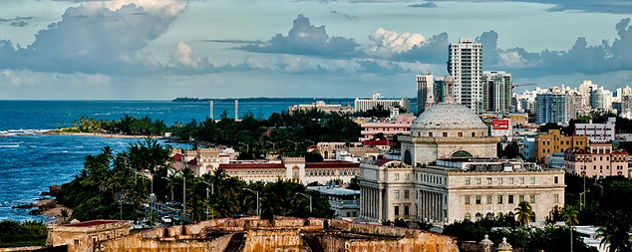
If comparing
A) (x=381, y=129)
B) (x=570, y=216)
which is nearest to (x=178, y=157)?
(x=381, y=129)

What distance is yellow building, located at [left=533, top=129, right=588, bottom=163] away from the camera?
148 meters

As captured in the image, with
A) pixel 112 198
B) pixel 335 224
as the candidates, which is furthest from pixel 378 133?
pixel 335 224

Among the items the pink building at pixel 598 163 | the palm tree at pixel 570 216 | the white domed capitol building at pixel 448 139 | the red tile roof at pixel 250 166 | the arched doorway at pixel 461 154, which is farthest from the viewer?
the pink building at pixel 598 163

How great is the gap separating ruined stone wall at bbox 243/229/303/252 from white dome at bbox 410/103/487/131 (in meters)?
56.4

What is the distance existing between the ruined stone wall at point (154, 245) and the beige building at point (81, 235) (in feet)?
4.40

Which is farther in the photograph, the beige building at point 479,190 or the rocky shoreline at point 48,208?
the rocky shoreline at point 48,208

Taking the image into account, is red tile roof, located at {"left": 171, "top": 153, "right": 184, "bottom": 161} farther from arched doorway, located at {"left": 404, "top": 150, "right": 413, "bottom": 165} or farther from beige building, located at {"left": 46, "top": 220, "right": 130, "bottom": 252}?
beige building, located at {"left": 46, "top": 220, "right": 130, "bottom": 252}

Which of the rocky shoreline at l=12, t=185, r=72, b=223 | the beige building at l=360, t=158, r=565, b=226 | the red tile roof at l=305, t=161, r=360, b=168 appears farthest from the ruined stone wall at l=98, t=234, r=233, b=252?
the red tile roof at l=305, t=161, r=360, b=168

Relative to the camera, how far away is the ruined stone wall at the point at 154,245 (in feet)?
118

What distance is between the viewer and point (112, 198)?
107 metres

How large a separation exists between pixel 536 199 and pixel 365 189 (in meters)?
13.5

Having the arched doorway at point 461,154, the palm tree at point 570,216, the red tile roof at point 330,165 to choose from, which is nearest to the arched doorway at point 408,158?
the arched doorway at point 461,154

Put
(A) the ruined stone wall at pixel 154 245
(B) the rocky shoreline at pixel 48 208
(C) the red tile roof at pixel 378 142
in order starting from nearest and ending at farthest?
(A) the ruined stone wall at pixel 154 245
(B) the rocky shoreline at pixel 48 208
(C) the red tile roof at pixel 378 142

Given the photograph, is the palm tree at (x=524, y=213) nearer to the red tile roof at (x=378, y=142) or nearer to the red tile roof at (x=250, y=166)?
the red tile roof at (x=250, y=166)
